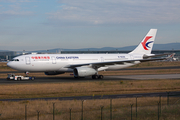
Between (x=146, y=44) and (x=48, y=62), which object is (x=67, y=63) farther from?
(x=146, y=44)

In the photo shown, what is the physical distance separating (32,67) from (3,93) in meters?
15.2

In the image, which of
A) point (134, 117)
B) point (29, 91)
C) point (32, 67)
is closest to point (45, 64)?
point (32, 67)

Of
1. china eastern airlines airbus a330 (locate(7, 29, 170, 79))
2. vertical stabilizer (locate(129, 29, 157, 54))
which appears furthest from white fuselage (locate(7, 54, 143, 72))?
vertical stabilizer (locate(129, 29, 157, 54))

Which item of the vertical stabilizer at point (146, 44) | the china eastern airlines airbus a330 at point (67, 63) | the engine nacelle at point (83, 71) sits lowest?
the engine nacelle at point (83, 71)

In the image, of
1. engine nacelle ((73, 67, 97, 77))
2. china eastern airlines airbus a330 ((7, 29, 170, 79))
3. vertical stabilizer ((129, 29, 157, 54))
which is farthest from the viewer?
vertical stabilizer ((129, 29, 157, 54))

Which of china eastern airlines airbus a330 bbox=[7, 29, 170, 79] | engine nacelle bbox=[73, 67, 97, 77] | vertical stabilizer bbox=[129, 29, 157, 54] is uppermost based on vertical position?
vertical stabilizer bbox=[129, 29, 157, 54]

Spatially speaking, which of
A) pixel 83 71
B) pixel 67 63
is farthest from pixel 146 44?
pixel 67 63

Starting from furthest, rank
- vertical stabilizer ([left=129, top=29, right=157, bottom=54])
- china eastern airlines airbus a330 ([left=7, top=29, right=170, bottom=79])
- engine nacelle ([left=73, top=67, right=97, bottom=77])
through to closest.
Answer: vertical stabilizer ([left=129, top=29, right=157, bottom=54]) < china eastern airlines airbus a330 ([left=7, top=29, right=170, bottom=79]) < engine nacelle ([left=73, top=67, right=97, bottom=77])

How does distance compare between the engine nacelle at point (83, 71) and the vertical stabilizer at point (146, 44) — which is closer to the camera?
the engine nacelle at point (83, 71)

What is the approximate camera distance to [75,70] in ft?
146

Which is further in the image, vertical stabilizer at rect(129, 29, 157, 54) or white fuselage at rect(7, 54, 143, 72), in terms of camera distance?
vertical stabilizer at rect(129, 29, 157, 54)

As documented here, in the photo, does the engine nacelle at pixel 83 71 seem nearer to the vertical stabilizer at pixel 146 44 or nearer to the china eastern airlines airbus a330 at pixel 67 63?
the china eastern airlines airbus a330 at pixel 67 63

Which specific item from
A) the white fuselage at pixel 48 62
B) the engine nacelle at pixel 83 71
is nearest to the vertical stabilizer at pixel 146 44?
the white fuselage at pixel 48 62

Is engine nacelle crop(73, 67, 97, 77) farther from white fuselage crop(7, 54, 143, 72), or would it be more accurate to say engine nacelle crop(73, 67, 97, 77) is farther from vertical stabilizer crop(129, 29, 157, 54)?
vertical stabilizer crop(129, 29, 157, 54)
